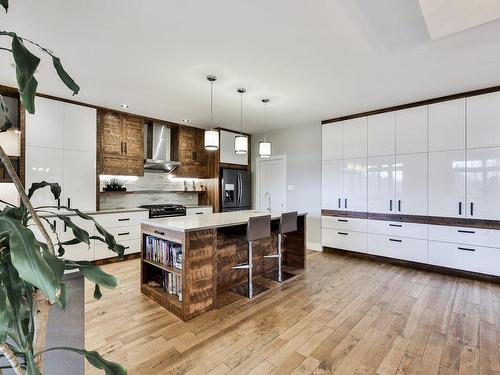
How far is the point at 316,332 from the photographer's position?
7.32ft

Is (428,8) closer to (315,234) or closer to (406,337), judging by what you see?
(406,337)

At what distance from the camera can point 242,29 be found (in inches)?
86.8

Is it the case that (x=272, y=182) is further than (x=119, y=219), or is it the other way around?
(x=272, y=182)

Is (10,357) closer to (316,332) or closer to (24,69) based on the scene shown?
(24,69)

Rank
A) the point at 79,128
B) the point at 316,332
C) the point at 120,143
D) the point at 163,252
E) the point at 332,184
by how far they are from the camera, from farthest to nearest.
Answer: the point at 332,184 < the point at 120,143 < the point at 79,128 < the point at 163,252 < the point at 316,332

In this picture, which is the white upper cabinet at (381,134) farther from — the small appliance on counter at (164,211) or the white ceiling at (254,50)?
the small appliance on counter at (164,211)

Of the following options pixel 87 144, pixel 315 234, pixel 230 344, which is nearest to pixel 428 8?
pixel 230 344

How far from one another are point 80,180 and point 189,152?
2178mm

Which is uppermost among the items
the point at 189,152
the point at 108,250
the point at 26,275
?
the point at 189,152

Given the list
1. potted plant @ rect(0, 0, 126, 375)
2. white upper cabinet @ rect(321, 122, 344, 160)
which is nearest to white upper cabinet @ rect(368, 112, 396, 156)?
white upper cabinet @ rect(321, 122, 344, 160)

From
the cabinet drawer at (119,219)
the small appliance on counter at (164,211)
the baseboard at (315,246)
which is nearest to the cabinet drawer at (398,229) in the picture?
the baseboard at (315,246)

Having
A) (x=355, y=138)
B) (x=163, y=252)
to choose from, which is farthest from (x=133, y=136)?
(x=355, y=138)

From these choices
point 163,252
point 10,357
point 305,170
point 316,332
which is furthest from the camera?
point 305,170

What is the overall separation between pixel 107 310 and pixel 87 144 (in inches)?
106
